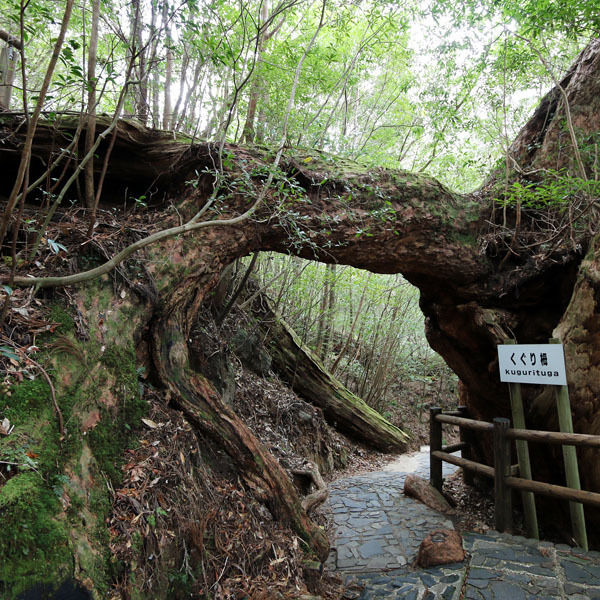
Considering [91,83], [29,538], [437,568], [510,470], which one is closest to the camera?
[29,538]

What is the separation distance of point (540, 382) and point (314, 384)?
447 centimetres

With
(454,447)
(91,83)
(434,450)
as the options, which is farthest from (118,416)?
(454,447)

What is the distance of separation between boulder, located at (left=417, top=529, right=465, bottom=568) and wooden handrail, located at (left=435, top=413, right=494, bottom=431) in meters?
1.25

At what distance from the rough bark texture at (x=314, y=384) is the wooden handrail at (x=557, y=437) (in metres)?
4.17

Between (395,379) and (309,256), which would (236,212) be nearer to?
(309,256)

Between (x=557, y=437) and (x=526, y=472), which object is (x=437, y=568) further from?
(x=557, y=437)

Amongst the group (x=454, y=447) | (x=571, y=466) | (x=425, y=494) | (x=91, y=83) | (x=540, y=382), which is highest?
(x=91, y=83)

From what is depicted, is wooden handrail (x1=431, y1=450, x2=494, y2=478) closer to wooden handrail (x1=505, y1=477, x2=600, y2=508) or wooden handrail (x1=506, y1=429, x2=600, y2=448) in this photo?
wooden handrail (x1=505, y1=477, x2=600, y2=508)

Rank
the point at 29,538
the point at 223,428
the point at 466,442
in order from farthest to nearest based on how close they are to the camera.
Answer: the point at 466,442 → the point at 223,428 → the point at 29,538

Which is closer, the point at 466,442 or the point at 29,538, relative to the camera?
the point at 29,538

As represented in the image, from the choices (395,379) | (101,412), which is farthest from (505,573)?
(395,379)

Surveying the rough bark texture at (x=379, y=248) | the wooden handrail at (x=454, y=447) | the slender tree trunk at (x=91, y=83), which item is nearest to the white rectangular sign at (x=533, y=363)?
the rough bark texture at (x=379, y=248)

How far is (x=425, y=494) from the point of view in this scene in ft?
17.2

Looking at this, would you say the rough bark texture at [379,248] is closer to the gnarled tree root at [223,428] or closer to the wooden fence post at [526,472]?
the gnarled tree root at [223,428]
